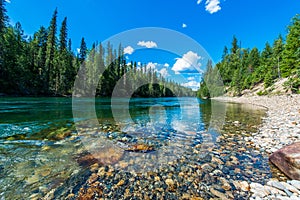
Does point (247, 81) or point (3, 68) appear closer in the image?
point (3, 68)

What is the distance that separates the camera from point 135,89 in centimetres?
5738

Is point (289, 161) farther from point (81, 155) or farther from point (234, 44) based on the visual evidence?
point (234, 44)

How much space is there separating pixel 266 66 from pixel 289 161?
40.1 m

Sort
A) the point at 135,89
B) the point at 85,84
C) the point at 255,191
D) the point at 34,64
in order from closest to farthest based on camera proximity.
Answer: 1. the point at 255,191
2. the point at 34,64
3. the point at 85,84
4. the point at 135,89

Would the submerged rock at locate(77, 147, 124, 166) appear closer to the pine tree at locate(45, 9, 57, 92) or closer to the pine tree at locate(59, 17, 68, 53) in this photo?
the pine tree at locate(45, 9, 57, 92)

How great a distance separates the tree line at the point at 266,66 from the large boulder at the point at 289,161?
1066cm

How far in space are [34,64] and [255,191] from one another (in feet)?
151

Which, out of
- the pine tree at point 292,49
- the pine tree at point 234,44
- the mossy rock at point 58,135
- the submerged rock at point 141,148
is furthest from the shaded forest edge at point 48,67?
the pine tree at point 234,44

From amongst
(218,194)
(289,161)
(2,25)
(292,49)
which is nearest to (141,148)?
(218,194)

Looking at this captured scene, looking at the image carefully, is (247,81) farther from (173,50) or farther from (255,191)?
(255,191)

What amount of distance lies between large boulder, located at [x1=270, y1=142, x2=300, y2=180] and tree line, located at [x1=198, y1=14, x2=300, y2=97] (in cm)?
1066

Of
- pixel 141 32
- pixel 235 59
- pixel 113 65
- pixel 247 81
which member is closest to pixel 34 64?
pixel 113 65

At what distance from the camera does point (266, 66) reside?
32219 millimetres

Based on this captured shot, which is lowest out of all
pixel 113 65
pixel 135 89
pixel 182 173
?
pixel 182 173
